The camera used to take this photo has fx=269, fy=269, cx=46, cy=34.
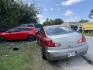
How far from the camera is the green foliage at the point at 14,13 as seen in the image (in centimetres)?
3756

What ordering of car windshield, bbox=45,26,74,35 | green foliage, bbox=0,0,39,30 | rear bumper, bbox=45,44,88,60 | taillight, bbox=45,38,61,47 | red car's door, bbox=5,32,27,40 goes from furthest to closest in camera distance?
1. green foliage, bbox=0,0,39,30
2. red car's door, bbox=5,32,27,40
3. car windshield, bbox=45,26,74,35
4. taillight, bbox=45,38,61,47
5. rear bumper, bbox=45,44,88,60

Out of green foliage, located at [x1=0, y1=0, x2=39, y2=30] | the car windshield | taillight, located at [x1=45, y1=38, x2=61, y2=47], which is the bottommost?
green foliage, located at [x1=0, y1=0, x2=39, y2=30]

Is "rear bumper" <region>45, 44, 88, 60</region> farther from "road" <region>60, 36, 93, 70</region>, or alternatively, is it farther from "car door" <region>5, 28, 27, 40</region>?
"car door" <region>5, 28, 27, 40</region>

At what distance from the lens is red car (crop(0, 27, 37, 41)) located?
23.9 meters

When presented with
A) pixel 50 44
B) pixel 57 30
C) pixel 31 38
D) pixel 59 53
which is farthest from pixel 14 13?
pixel 59 53

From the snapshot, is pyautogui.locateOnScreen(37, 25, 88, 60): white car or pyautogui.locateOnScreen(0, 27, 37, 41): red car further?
pyautogui.locateOnScreen(0, 27, 37, 41): red car

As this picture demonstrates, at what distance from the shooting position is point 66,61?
11.5 meters

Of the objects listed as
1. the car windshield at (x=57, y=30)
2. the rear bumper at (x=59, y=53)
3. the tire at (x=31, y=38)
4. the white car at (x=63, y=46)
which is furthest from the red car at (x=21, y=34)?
the rear bumper at (x=59, y=53)

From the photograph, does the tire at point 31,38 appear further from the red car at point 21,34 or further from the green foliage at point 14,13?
the green foliage at point 14,13

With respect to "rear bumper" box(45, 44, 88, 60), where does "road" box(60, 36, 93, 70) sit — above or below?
below

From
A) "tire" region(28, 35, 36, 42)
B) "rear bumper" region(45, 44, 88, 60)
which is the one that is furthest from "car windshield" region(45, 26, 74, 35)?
"tire" region(28, 35, 36, 42)

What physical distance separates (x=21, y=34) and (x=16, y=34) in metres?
0.54

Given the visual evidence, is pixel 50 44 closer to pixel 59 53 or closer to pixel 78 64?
pixel 59 53

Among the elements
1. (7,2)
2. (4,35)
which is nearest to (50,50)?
(4,35)
